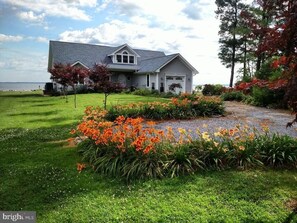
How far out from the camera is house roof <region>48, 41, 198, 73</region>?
98.4ft

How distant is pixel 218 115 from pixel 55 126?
7204 mm

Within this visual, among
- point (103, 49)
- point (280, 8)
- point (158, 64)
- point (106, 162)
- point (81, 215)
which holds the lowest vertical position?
point (81, 215)

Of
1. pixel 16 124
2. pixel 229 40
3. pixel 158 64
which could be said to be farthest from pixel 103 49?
pixel 16 124

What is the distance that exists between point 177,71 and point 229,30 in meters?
11.9

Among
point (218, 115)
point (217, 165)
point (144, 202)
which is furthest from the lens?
point (218, 115)

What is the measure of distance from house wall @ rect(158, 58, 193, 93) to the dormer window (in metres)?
6.43

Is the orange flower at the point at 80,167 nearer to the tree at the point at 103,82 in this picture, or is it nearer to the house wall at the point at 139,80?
the tree at the point at 103,82

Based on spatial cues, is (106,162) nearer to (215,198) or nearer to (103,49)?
(215,198)

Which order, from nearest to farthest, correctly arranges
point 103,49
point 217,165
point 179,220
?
point 179,220
point 217,165
point 103,49

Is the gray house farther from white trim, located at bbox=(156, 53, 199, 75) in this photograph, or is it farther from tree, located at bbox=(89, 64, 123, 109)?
tree, located at bbox=(89, 64, 123, 109)

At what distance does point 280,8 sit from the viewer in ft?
9.93

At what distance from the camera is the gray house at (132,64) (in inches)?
1164

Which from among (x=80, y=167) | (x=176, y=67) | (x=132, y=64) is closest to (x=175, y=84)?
(x=176, y=67)

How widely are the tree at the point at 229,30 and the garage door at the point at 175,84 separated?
930 centimetres
